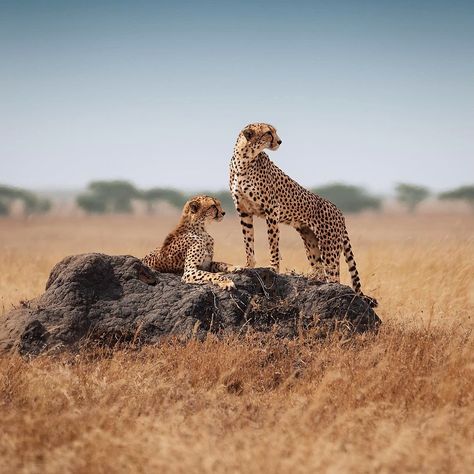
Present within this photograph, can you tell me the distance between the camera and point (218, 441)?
12.5 ft

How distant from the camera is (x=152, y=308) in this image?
5.97 m

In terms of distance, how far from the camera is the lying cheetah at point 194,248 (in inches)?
243

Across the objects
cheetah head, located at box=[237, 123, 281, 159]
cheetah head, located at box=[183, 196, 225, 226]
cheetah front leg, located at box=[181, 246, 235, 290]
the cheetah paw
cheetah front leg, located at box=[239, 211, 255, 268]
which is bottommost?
the cheetah paw

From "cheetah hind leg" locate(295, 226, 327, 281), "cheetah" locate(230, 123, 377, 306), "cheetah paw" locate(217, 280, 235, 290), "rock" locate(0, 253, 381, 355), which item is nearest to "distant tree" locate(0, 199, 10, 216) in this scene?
"cheetah hind leg" locate(295, 226, 327, 281)

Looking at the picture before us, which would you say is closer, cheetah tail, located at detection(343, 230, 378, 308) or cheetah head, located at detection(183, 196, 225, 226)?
cheetah head, located at detection(183, 196, 225, 226)

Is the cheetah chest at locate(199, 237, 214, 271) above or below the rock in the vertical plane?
above

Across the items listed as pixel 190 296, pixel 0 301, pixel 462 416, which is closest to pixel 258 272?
pixel 190 296

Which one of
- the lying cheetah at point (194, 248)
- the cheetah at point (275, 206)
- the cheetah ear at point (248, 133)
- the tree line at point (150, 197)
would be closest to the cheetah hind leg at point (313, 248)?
the cheetah at point (275, 206)

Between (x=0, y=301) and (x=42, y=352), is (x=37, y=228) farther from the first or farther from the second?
(x=42, y=352)

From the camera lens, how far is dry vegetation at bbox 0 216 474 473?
3520 mm

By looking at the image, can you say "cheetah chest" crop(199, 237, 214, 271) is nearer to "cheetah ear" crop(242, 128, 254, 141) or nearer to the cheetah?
the cheetah

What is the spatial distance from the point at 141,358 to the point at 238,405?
3.72 ft

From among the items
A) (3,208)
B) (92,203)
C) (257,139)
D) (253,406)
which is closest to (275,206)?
(257,139)

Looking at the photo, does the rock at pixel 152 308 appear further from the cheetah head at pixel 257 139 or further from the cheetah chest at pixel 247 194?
the cheetah head at pixel 257 139
